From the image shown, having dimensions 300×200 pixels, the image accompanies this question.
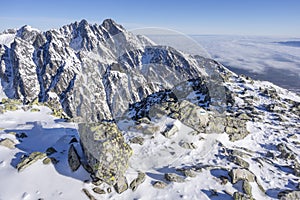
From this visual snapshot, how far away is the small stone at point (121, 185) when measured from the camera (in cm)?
1308

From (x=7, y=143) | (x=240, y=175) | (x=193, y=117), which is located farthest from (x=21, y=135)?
(x=240, y=175)

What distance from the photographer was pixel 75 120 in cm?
2458

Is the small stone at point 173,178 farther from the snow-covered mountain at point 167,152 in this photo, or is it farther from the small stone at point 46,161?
the small stone at point 46,161

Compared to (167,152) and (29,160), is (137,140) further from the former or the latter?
(29,160)

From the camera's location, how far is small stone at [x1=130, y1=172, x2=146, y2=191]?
13.5 m

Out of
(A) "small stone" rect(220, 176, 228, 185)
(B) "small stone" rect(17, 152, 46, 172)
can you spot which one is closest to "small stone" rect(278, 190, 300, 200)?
(A) "small stone" rect(220, 176, 228, 185)

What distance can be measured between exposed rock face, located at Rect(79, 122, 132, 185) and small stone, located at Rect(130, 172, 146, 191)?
894 millimetres

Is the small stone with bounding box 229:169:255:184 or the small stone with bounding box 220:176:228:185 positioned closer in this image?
the small stone with bounding box 220:176:228:185

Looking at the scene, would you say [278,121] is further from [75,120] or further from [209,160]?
[75,120]

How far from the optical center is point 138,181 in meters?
13.9

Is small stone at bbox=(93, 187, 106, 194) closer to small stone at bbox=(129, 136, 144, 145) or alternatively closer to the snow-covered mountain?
the snow-covered mountain

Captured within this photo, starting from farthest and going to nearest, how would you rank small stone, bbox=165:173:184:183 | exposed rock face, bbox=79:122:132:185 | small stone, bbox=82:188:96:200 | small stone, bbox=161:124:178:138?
small stone, bbox=161:124:178:138, small stone, bbox=165:173:184:183, exposed rock face, bbox=79:122:132:185, small stone, bbox=82:188:96:200

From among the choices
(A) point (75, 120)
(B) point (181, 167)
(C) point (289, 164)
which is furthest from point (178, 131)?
(A) point (75, 120)

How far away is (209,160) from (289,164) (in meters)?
7.38
